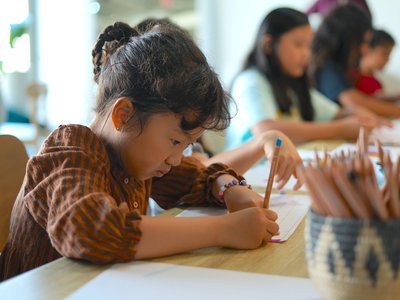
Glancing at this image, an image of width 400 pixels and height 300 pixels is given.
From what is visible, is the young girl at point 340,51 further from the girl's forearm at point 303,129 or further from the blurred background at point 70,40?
the blurred background at point 70,40

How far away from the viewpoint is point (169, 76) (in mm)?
944

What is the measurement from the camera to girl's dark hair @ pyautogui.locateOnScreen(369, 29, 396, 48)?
3697mm

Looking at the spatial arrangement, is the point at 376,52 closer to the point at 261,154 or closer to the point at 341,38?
the point at 341,38

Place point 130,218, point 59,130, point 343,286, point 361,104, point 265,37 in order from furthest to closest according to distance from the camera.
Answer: point 361,104 < point 265,37 < point 59,130 < point 130,218 < point 343,286

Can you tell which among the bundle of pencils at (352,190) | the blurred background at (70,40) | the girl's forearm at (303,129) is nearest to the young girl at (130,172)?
the bundle of pencils at (352,190)

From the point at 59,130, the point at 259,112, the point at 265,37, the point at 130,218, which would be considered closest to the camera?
the point at 130,218

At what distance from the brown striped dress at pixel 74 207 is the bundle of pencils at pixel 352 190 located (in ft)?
1.01

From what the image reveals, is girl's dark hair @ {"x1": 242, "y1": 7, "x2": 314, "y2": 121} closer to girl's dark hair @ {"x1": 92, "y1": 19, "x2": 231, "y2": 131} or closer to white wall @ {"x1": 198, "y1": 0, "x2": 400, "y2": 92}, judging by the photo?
girl's dark hair @ {"x1": 92, "y1": 19, "x2": 231, "y2": 131}

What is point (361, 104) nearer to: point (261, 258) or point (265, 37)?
point (265, 37)

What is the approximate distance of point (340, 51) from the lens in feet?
9.77

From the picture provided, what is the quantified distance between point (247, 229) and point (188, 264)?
0.37ft

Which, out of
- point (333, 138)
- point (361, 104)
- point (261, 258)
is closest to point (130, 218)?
point (261, 258)

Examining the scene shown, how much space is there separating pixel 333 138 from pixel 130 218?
1459 millimetres

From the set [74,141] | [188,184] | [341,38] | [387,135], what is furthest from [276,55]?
[74,141]
